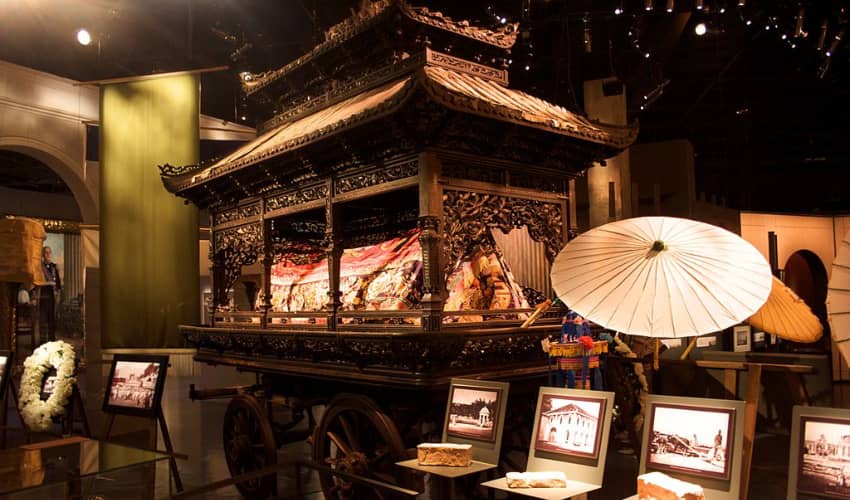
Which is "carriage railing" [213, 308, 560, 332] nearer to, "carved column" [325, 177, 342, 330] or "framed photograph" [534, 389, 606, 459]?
"carved column" [325, 177, 342, 330]

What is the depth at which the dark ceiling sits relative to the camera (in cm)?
804

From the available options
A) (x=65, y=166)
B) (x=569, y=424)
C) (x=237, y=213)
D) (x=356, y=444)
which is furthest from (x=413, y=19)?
(x=65, y=166)

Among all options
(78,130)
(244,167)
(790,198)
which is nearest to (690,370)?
(244,167)

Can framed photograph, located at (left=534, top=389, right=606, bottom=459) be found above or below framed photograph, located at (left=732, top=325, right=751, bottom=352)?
above

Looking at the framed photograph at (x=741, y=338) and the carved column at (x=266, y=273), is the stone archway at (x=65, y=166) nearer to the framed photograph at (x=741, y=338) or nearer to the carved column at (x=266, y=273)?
the carved column at (x=266, y=273)

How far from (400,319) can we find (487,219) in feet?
2.88

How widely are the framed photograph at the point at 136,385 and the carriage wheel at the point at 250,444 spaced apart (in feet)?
2.63

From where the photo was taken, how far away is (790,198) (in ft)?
60.5

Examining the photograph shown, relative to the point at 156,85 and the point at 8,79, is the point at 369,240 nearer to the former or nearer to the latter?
the point at 156,85

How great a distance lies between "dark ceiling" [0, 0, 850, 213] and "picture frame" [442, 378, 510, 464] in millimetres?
4970

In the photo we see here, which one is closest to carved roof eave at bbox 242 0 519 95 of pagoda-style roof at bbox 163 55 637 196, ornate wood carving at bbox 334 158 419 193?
pagoda-style roof at bbox 163 55 637 196

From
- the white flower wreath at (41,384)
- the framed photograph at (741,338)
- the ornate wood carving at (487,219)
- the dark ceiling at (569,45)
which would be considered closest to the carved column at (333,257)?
the ornate wood carving at (487,219)

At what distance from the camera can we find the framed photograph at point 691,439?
242 cm

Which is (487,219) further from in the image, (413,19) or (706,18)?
(706,18)
